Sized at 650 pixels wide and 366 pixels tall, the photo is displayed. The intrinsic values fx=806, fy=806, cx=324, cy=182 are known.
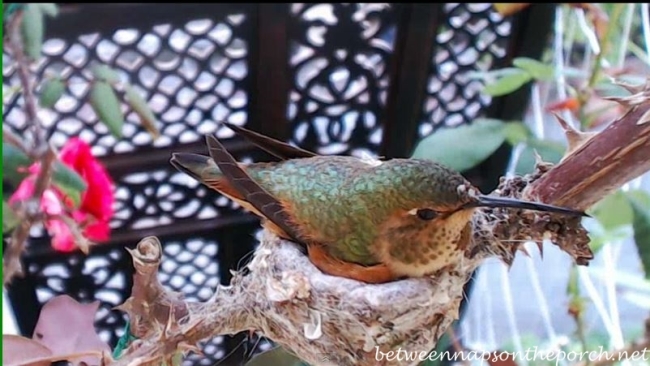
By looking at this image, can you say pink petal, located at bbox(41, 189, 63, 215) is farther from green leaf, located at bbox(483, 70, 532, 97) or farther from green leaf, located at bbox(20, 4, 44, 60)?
green leaf, located at bbox(483, 70, 532, 97)

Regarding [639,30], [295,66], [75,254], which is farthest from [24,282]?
[639,30]

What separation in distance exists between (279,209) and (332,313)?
0.20 ft

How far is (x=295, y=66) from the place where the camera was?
758 millimetres

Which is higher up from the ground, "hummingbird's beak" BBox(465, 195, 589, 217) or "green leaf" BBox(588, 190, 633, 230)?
"hummingbird's beak" BBox(465, 195, 589, 217)

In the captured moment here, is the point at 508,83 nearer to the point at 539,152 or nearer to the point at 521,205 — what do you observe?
the point at 539,152

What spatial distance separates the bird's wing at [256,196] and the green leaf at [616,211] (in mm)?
291

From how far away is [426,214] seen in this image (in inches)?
13.2

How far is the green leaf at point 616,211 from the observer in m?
0.58

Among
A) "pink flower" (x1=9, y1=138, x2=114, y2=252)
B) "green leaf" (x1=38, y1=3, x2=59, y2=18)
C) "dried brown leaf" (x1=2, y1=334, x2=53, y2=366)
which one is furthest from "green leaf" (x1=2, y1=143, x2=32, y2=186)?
"dried brown leaf" (x1=2, y1=334, x2=53, y2=366)

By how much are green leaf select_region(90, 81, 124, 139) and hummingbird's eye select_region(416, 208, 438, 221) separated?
0.36 metres

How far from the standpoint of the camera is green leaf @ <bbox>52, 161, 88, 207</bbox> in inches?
22.1

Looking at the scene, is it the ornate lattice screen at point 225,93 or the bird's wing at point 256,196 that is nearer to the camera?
the bird's wing at point 256,196

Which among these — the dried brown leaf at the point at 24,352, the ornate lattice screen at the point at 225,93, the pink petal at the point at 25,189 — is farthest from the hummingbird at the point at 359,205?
the ornate lattice screen at the point at 225,93

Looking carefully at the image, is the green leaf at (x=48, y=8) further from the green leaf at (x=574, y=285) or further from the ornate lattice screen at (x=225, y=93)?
the green leaf at (x=574, y=285)
